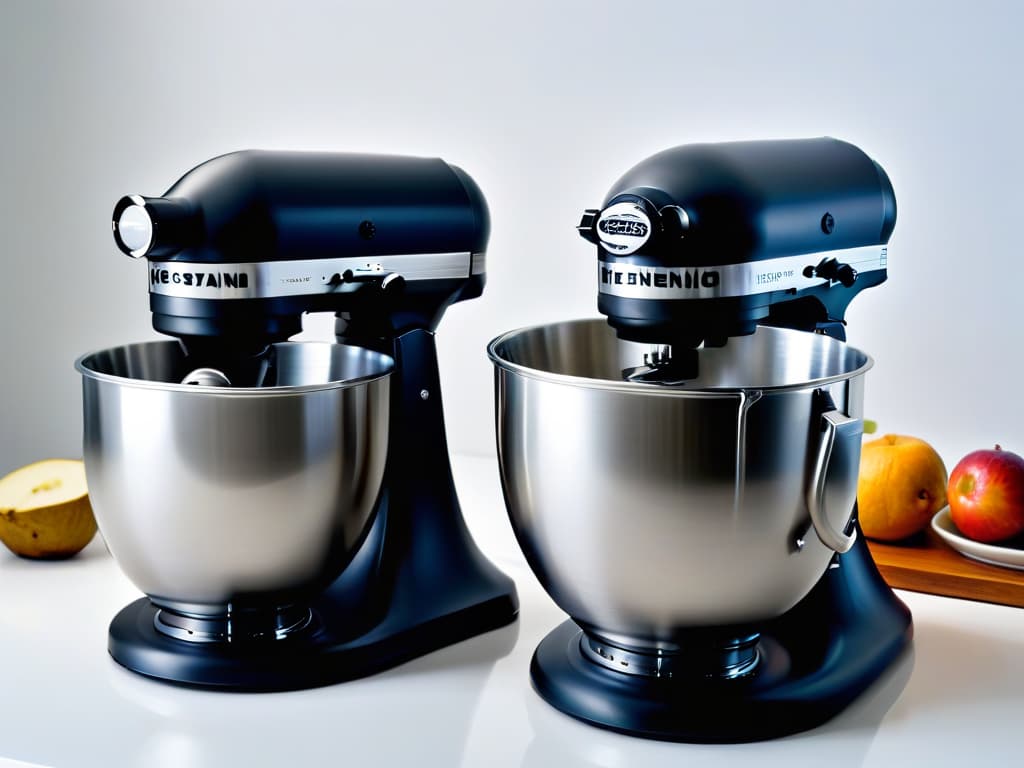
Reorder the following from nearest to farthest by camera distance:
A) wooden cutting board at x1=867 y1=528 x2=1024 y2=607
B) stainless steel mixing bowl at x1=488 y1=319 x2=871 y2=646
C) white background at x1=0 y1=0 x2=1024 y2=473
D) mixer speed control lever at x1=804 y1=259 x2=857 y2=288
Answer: stainless steel mixing bowl at x1=488 y1=319 x2=871 y2=646, mixer speed control lever at x1=804 y1=259 x2=857 y2=288, wooden cutting board at x1=867 y1=528 x2=1024 y2=607, white background at x1=0 y1=0 x2=1024 y2=473

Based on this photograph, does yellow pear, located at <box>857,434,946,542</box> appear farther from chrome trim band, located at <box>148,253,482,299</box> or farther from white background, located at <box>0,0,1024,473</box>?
chrome trim band, located at <box>148,253,482,299</box>

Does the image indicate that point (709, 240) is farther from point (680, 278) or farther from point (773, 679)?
point (773, 679)

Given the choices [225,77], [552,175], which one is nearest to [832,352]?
[552,175]

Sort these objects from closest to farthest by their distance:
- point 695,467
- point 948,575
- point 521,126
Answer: point 695,467 → point 948,575 → point 521,126

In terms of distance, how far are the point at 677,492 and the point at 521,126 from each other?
84 centimetres

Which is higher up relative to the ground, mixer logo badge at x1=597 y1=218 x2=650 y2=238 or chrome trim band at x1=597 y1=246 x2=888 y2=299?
mixer logo badge at x1=597 y1=218 x2=650 y2=238

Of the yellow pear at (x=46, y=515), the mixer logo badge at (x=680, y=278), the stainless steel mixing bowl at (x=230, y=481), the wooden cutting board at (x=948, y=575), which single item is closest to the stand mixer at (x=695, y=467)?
the mixer logo badge at (x=680, y=278)

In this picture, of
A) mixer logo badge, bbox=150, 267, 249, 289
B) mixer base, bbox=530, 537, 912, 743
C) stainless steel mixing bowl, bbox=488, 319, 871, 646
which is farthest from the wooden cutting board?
mixer logo badge, bbox=150, 267, 249, 289

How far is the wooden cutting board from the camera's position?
3.12 ft

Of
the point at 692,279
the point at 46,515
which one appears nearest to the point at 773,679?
the point at 692,279

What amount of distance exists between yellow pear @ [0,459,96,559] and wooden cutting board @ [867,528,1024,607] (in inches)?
26.2

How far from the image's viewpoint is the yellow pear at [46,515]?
1.01 meters

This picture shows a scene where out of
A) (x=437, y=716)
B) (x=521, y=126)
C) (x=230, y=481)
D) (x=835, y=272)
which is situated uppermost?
(x=521, y=126)

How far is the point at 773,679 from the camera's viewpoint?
0.74 meters
